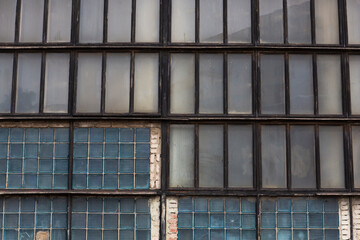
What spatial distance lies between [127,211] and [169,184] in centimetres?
96

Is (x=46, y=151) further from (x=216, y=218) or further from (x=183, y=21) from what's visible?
(x=183, y=21)

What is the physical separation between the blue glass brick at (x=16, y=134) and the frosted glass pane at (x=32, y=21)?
184cm

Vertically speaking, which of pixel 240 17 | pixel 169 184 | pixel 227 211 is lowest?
pixel 227 211

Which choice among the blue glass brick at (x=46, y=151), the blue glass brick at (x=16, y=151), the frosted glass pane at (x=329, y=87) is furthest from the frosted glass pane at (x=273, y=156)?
the blue glass brick at (x=16, y=151)

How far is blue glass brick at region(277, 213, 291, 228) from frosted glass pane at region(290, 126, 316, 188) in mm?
581

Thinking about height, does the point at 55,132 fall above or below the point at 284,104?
below

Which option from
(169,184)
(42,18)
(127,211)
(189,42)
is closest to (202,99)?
(189,42)

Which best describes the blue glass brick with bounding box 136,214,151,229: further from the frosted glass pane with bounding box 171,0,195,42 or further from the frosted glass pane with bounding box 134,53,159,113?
the frosted glass pane with bounding box 171,0,195,42

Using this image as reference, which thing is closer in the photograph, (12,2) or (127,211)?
(127,211)

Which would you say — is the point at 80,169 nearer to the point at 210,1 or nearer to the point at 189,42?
the point at 189,42

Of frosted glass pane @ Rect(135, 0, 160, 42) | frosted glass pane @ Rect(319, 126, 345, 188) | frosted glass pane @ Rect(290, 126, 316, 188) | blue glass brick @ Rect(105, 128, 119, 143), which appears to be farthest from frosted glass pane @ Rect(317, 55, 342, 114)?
blue glass brick @ Rect(105, 128, 119, 143)

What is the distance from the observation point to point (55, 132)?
8.53 m

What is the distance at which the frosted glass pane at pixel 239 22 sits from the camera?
28.6 feet

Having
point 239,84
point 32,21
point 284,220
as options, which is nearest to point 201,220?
point 284,220
